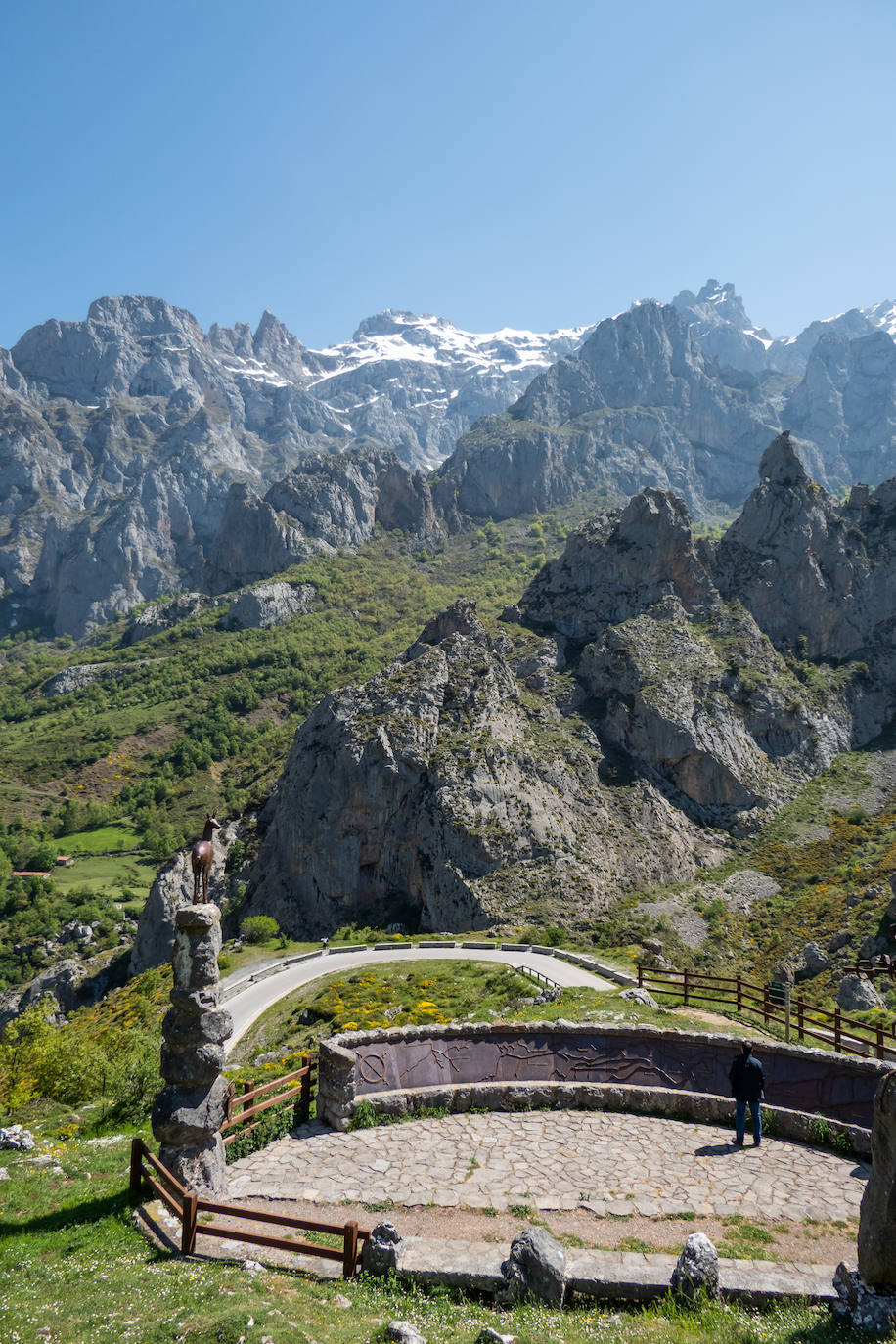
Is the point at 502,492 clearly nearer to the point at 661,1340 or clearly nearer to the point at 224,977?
the point at 224,977

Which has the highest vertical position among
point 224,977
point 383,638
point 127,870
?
point 383,638

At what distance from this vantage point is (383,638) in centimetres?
12850

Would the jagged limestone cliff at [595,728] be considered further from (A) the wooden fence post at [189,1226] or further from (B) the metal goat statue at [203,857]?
(A) the wooden fence post at [189,1226]

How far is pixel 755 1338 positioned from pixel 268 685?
116 meters

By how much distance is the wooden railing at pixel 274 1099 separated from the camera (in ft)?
46.5

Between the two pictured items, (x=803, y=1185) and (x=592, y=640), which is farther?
(x=592, y=640)

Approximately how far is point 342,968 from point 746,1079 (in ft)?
90.1

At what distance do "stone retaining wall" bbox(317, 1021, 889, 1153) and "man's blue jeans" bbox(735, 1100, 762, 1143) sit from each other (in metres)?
0.83

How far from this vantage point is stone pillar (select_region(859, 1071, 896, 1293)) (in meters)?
7.98

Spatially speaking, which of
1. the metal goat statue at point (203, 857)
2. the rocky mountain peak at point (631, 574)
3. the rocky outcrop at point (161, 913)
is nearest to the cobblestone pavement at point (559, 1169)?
the metal goat statue at point (203, 857)

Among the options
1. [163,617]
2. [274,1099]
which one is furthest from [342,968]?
[163,617]

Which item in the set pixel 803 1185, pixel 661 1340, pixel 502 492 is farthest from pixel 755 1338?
pixel 502 492

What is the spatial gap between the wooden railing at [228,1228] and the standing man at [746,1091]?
23.9 ft

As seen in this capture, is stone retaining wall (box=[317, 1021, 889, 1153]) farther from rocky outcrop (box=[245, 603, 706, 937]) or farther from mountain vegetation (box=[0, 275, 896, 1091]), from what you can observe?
rocky outcrop (box=[245, 603, 706, 937])
